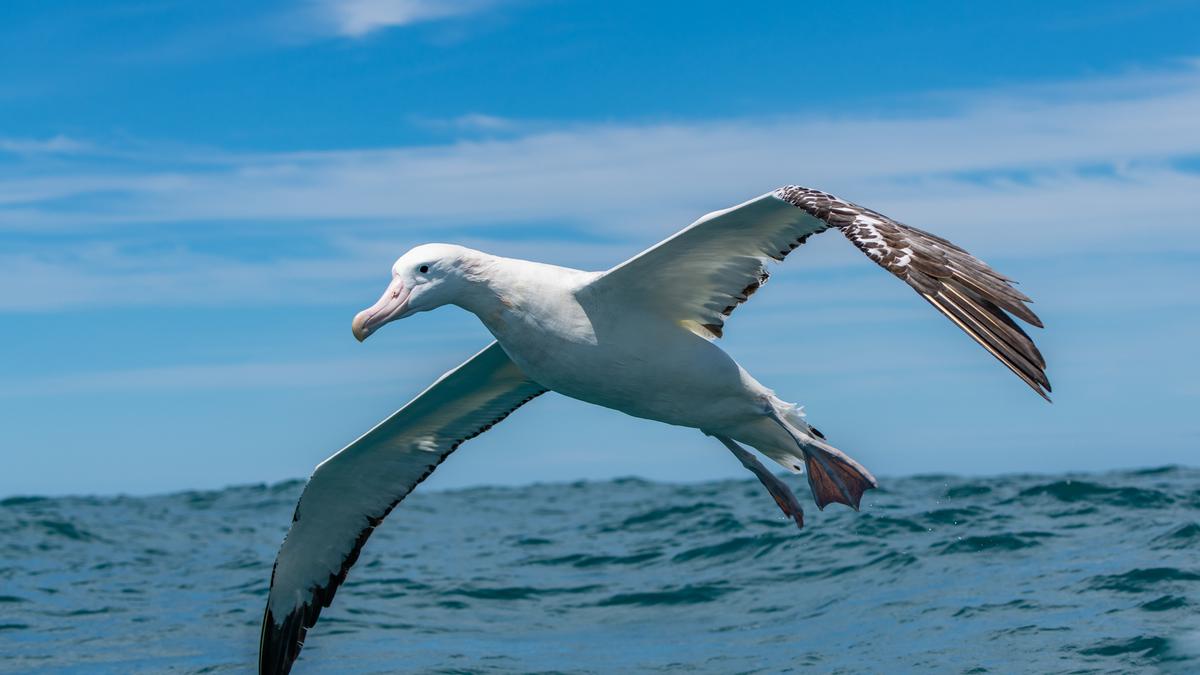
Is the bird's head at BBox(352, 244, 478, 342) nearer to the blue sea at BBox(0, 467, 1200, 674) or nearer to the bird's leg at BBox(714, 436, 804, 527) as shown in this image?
the bird's leg at BBox(714, 436, 804, 527)

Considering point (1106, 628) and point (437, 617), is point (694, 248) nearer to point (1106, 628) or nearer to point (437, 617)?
point (1106, 628)

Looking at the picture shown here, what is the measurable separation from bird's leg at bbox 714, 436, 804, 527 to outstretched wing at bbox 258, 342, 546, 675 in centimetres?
195

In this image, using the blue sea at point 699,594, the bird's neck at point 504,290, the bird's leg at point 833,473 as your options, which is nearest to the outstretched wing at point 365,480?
the bird's neck at point 504,290

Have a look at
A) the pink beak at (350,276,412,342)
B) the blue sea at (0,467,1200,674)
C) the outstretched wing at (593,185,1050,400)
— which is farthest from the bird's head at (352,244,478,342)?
Result: the blue sea at (0,467,1200,674)

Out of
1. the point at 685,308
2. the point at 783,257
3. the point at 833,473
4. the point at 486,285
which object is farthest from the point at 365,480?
the point at 783,257

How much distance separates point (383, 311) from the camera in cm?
846

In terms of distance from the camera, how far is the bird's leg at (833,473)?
31.7 feet

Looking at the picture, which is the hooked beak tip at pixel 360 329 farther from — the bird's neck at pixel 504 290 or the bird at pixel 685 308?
the bird's neck at pixel 504 290

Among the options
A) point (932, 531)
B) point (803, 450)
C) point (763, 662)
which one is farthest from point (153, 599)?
point (803, 450)

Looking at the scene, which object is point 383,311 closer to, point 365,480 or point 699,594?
point 365,480

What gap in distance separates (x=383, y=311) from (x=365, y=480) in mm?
3255

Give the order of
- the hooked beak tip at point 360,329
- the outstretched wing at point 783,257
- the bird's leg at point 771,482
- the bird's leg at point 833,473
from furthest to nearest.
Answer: the bird's leg at point 771,482, the bird's leg at point 833,473, the hooked beak tip at point 360,329, the outstretched wing at point 783,257

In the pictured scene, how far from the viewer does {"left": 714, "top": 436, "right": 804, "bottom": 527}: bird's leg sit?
10086 millimetres

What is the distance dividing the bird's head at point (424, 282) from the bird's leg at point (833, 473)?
266 centimetres
